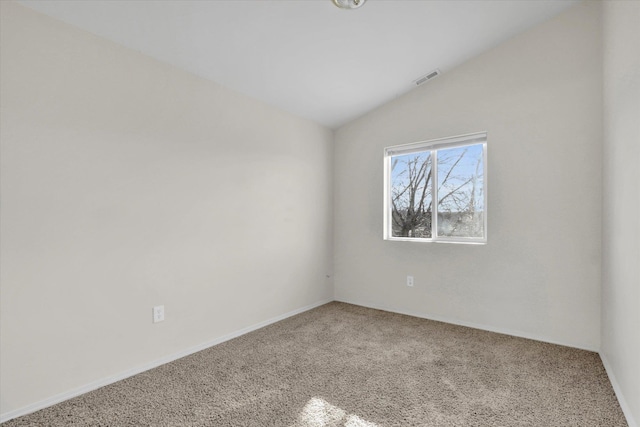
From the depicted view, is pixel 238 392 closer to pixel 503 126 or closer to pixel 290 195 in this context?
pixel 290 195

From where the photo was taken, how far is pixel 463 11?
228cm

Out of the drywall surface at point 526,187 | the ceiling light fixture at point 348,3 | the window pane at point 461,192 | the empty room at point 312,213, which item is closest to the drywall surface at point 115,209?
the empty room at point 312,213

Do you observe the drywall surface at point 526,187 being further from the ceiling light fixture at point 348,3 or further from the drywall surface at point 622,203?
the ceiling light fixture at point 348,3

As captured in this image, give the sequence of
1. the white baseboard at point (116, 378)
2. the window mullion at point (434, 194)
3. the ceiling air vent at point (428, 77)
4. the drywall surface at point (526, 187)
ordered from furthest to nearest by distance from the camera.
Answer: the window mullion at point (434, 194) < the ceiling air vent at point (428, 77) < the drywall surface at point (526, 187) < the white baseboard at point (116, 378)

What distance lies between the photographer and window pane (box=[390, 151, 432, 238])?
3456 mm

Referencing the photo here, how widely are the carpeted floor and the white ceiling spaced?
7.10ft

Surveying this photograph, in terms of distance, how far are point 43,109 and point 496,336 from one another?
360 centimetres

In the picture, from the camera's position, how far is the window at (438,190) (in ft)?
10.2

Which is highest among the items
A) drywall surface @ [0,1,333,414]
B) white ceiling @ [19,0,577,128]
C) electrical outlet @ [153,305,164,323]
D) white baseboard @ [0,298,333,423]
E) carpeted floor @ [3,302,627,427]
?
white ceiling @ [19,0,577,128]

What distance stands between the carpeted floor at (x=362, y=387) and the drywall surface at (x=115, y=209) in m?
0.27

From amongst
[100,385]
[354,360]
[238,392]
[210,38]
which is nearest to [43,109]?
[210,38]

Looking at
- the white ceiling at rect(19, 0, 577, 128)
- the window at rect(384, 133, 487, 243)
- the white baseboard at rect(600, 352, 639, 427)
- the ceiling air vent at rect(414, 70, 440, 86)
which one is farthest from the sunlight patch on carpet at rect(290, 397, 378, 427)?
the ceiling air vent at rect(414, 70, 440, 86)

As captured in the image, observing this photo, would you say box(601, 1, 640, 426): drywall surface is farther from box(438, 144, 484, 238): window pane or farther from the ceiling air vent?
the ceiling air vent

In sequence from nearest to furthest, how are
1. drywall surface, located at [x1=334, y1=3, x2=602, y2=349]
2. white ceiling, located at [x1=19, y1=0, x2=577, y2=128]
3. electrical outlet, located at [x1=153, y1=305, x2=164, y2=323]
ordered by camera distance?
white ceiling, located at [x1=19, y1=0, x2=577, y2=128], electrical outlet, located at [x1=153, y1=305, x2=164, y2=323], drywall surface, located at [x1=334, y1=3, x2=602, y2=349]
